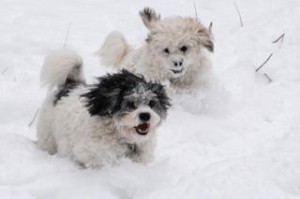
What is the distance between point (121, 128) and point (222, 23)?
5.95 m

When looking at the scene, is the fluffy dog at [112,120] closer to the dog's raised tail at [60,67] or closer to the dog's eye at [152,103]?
the dog's eye at [152,103]

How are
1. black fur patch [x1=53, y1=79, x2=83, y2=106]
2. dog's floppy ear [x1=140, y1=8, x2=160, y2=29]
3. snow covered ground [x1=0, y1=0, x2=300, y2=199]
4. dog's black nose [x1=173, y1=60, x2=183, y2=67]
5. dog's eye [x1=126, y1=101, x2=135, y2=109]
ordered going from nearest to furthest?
1. snow covered ground [x1=0, y1=0, x2=300, y2=199]
2. dog's eye [x1=126, y1=101, x2=135, y2=109]
3. black fur patch [x1=53, y1=79, x2=83, y2=106]
4. dog's black nose [x1=173, y1=60, x2=183, y2=67]
5. dog's floppy ear [x1=140, y1=8, x2=160, y2=29]

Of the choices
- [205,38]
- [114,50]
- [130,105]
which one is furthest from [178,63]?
[130,105]

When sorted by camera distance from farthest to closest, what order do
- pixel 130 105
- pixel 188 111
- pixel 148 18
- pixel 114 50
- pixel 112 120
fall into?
pixel 114 50, pixel 148 18, pixel 188 111, pixel 112 120, pixel 130 105

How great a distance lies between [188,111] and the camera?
7379 mm

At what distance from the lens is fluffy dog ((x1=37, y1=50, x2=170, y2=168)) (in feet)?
16.0

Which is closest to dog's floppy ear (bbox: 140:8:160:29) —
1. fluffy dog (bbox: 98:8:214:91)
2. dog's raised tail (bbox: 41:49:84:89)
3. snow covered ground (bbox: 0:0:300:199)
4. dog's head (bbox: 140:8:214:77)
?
fluffy dog (bbox: 98:8:214:91)

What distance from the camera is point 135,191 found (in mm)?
4672

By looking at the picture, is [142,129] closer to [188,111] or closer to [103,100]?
[103,100]

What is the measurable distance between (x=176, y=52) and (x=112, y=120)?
264 cm

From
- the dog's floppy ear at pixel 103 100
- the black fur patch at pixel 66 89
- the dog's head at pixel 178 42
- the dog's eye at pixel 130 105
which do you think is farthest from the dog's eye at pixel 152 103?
the dog's head at pixel 178 42

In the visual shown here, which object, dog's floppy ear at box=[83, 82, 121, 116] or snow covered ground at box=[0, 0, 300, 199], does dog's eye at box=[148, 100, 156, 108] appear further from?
snow covered ground at box=[0, 0, 300, 199]

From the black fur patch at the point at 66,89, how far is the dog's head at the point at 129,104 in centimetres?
63

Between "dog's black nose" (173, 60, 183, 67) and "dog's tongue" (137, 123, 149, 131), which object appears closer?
"dog's tongue" (137, 123, 149, 131)
